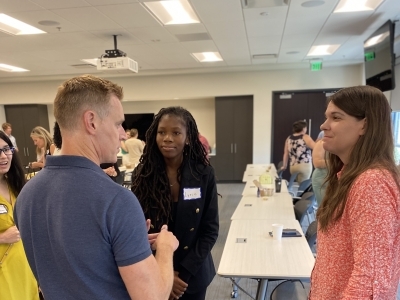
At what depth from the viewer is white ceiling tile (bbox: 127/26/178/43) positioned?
374 centimetres

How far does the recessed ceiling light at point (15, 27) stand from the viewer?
343cm

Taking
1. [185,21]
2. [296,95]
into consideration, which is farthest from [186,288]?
[296,95]

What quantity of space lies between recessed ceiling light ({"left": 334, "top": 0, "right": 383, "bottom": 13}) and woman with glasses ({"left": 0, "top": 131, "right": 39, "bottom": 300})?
142 inches

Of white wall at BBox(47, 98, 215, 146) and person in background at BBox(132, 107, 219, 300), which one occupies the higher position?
white wall at BBox(47, 98, 215, 146)

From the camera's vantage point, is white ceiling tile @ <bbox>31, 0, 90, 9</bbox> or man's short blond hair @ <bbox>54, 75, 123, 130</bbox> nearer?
man's short blond hair @ <bbox>54, 75, 123, 130</bbox>

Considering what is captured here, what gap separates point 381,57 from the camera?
146 inches

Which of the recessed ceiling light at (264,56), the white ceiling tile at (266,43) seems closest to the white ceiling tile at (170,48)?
the white ceiling tile at (266,43)

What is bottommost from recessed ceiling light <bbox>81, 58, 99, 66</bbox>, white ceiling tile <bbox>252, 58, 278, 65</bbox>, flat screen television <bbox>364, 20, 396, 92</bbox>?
flat screen television <bbox>364, 20, 396, 92</bbox>

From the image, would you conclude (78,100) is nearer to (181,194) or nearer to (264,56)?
(181,194)

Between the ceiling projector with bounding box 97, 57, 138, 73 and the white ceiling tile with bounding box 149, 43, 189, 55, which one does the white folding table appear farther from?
the white ceiling tile with bounding box 149, 43, 189, 55

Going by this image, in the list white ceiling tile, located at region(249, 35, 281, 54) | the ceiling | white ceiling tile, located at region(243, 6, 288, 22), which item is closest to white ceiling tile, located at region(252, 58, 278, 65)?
the ceiling

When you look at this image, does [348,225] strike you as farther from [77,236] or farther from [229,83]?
[229,83]

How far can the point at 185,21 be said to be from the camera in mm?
3551

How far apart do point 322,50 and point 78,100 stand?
573cm
